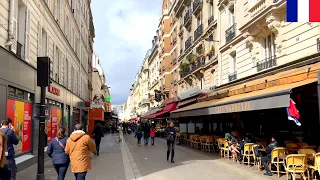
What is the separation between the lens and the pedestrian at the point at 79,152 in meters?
6.69

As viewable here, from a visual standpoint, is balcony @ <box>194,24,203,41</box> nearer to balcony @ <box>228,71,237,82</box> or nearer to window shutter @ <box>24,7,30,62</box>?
balcony @ <box>228,71,237,82</box>

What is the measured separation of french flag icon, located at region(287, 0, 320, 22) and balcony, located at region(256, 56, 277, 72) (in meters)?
8.18

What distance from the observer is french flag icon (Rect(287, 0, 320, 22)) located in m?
7.18

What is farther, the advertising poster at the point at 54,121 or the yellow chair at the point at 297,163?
the advertising poster at the point at 54,121

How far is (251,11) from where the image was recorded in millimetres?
16984

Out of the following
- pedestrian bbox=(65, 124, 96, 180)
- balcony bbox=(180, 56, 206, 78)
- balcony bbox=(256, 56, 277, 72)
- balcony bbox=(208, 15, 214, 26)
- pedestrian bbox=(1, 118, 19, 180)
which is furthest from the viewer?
balcony bbox=(180, 56, 206, 78)

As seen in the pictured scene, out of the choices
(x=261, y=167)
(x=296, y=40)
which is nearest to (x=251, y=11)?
(x=296, y=40)

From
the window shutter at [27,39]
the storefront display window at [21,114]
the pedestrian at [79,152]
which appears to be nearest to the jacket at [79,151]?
the pedestrian at [79,152]

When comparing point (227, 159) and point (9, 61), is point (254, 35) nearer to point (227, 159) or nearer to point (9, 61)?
point (227, 159)

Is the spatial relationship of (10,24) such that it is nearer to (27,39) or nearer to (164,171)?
(27,39)

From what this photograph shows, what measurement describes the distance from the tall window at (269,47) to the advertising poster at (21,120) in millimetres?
11087

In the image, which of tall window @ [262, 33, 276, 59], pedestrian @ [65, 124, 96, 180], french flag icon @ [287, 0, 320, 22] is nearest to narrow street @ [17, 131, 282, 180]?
pedestrian @ [65, 124, 96, 180]

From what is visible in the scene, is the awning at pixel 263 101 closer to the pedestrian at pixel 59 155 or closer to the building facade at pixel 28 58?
the pedestrian at pixel 59 155

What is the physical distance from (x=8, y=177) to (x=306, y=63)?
414 inches
